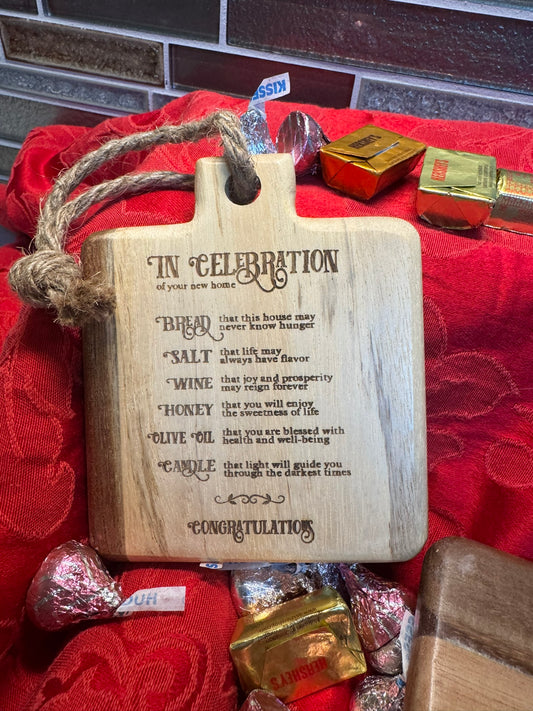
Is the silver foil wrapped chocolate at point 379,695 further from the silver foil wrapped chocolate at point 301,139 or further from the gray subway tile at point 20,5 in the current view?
the gray subway tile at point 20,5

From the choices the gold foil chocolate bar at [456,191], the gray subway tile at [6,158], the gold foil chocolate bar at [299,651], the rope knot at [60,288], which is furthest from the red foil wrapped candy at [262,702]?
the gray subway tile at [6,158]

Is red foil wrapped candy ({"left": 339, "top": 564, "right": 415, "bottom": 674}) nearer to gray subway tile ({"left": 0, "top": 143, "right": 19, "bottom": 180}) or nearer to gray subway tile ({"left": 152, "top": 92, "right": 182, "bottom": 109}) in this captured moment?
gray subway tile ({"left": 152, "top": 92, "right": 182, "bottom": 109})

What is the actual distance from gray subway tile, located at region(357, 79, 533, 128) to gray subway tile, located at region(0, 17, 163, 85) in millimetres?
362

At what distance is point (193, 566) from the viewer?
61 cm

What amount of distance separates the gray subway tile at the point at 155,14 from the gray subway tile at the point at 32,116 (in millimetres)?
162

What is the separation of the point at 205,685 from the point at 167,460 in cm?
23

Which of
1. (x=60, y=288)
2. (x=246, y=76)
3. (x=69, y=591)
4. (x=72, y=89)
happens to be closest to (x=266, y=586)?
(x=69, y=591)

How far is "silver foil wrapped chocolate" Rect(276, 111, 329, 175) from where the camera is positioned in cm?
67

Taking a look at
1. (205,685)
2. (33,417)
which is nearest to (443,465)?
(205,685)

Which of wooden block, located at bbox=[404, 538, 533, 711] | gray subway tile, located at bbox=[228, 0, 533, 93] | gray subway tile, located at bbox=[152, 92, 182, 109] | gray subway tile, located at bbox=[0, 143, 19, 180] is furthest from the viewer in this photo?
gray subway tile, located at bbox=[0, 143, 19, 180]

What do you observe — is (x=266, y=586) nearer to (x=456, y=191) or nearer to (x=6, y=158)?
(x=456, y=191)

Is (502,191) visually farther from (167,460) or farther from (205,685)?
(205,685)

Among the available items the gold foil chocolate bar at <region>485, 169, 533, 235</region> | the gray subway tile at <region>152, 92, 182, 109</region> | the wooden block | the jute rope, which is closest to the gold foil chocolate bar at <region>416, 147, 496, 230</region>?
the gold foil chocolate bar at <region>485, 169, 533, 235</region>

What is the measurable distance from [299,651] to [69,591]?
0.81 ft
